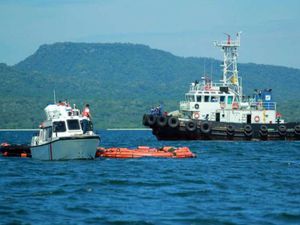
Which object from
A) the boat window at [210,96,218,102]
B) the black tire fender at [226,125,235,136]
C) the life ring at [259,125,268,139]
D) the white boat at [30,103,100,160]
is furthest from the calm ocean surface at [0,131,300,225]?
the boat window at [210,96,218,102]

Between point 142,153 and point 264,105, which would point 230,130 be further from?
point 142,153

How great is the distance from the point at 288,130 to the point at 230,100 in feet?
18.8

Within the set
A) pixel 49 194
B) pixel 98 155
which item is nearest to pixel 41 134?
pixel 98 155

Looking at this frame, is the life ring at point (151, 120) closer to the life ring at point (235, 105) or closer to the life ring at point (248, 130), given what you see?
the life ring at point (235, 105)

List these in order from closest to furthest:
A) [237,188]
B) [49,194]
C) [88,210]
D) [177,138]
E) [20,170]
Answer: [88,210], [49,194], [237,188], [20,170], [177,138]

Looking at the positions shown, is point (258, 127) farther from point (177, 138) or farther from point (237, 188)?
point (237, 188)

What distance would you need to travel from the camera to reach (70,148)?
48.1 metres

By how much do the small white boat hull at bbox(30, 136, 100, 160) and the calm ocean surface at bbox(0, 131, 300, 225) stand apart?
1.75ft

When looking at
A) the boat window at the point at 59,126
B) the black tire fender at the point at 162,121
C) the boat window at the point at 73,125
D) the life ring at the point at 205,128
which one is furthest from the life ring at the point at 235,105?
the boat window at the point at 59,126

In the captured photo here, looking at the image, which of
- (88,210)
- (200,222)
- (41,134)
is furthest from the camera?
(41,134)

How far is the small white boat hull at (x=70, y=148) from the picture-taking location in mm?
47906

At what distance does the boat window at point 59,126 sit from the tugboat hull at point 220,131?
3173cm

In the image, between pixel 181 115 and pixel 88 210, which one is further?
pixel 181 115

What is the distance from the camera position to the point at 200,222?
28.7 meters
